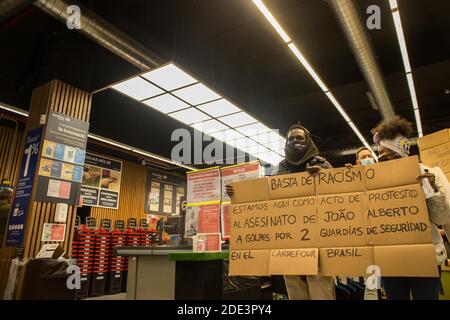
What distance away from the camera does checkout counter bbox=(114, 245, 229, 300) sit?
7.52 feet

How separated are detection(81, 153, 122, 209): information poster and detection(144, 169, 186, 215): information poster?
145 centimetres

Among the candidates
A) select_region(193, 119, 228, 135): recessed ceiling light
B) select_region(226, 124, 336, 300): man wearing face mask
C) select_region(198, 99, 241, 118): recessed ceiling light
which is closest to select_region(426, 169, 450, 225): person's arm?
select_region(226, 124, 336, 300): man wearing face mask

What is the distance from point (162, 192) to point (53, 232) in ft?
23.0

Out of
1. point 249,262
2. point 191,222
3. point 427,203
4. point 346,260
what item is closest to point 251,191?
point 249,262

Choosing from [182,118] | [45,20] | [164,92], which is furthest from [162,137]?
[45,20]

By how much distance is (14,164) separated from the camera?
23.0 ft

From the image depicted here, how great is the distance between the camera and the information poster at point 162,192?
10827mm

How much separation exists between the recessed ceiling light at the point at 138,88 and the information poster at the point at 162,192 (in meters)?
5.37

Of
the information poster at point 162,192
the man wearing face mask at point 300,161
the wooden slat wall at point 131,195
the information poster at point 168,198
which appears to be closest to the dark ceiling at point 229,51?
the man wearing face mask at point 300,161

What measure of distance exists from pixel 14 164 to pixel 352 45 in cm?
743

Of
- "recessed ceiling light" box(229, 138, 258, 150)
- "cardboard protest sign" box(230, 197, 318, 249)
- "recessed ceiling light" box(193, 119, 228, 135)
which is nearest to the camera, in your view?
"cardboard protest sign" box(230, 197, 318, 249)

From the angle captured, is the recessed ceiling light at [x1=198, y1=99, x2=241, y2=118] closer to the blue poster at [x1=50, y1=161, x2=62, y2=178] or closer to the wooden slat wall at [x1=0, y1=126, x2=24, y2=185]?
the blue poster at [x1=50, y1=161, x2=62, y2=178]
